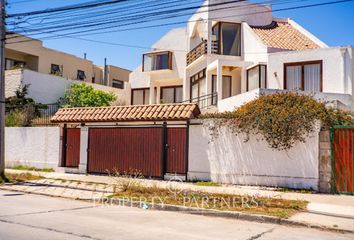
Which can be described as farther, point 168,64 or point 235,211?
point 168,64

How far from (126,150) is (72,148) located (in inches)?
134

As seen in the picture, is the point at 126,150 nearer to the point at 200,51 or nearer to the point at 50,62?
the point at 200,51

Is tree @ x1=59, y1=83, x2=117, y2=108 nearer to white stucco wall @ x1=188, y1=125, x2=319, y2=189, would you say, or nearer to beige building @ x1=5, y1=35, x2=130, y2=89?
beige building @ x1=5, y1=35, x2=130, y2=89

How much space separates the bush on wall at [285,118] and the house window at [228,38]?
1252 centimetres

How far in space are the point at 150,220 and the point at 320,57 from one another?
15.6 meters

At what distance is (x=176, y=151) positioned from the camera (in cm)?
1555

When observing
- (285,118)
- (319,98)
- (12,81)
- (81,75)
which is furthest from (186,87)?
(285,118)

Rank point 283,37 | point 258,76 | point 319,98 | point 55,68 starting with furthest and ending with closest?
1. point 55,68
2. point 283,37
3. point 258,76
4. point 319,98

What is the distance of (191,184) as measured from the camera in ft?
47.8

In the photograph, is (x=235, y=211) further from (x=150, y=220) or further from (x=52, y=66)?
(x=52, y=66)

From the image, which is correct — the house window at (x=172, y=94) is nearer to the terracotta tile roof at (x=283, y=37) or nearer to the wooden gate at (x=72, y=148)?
the terracotta tile roof at (x=283, y=37)

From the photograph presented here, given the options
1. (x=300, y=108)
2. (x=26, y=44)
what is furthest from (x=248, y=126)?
(x=26, y=44)

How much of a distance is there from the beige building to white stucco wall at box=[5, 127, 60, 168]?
41.6 feet

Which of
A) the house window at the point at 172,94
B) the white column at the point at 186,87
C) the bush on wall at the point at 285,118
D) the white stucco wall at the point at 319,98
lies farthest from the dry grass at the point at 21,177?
the house window at the point at 172,94
